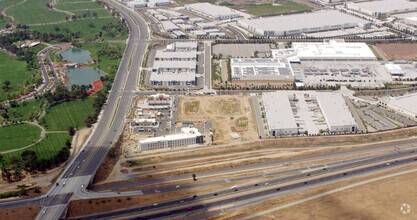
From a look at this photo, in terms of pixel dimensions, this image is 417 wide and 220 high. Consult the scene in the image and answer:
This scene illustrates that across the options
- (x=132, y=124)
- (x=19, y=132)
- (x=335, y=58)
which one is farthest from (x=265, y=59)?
(x=19, y=132)

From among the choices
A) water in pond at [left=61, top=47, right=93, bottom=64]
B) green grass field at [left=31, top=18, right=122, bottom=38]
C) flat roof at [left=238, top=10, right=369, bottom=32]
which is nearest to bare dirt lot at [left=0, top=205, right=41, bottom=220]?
water in pond at [left=61, top=47, right=93, bottom=64]

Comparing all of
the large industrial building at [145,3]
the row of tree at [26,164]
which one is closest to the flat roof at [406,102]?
the row of tree at [26,164]

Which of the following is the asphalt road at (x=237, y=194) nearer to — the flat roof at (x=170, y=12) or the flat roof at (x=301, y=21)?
the flat roof at (x=301, y=21)

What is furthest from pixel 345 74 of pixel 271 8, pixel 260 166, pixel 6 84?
pixel 6 84

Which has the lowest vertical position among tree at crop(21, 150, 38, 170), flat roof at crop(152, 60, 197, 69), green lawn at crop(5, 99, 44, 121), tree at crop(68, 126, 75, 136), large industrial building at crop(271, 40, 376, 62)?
tree at crop(21, 150, 38, 170)

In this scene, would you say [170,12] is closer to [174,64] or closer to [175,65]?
[174,64]

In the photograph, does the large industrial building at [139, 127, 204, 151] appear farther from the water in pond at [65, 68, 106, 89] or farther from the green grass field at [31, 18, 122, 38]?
the green grass field at [31, 18, 122, 38]

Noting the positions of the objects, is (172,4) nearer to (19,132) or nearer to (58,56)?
(58,56)
